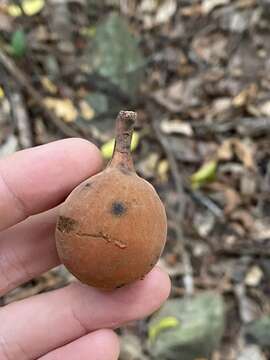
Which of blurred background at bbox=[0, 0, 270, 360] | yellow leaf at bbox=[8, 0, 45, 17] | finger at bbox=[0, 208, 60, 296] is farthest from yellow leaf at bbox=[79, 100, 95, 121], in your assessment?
finger at bbox=[0, 208, 60, 296]

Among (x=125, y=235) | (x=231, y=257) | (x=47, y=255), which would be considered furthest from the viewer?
(x=231, y=257)

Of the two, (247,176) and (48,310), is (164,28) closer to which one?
(247,176)

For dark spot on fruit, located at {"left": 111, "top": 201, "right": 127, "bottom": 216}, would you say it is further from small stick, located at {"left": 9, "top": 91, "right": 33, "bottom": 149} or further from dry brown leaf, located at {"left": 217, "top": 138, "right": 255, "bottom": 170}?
dry brown leaf, located at {"left": 217, "top": 138, "right": 255, "bottom": 170}

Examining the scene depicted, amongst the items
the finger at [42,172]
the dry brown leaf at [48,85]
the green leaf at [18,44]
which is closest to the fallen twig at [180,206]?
the dry brown leaf at [48,85]

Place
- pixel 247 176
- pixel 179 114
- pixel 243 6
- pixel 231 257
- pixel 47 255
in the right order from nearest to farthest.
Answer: pixel 47 255
pixel 231 257
pixel 247 176
pixel 179 114
pixel 243 6

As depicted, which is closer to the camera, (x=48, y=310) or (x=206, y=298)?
(x=48, y=310)

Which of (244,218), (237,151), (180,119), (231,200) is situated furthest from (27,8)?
(244,218)

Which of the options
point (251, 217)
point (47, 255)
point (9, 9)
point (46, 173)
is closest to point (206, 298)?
point (251, 217)
